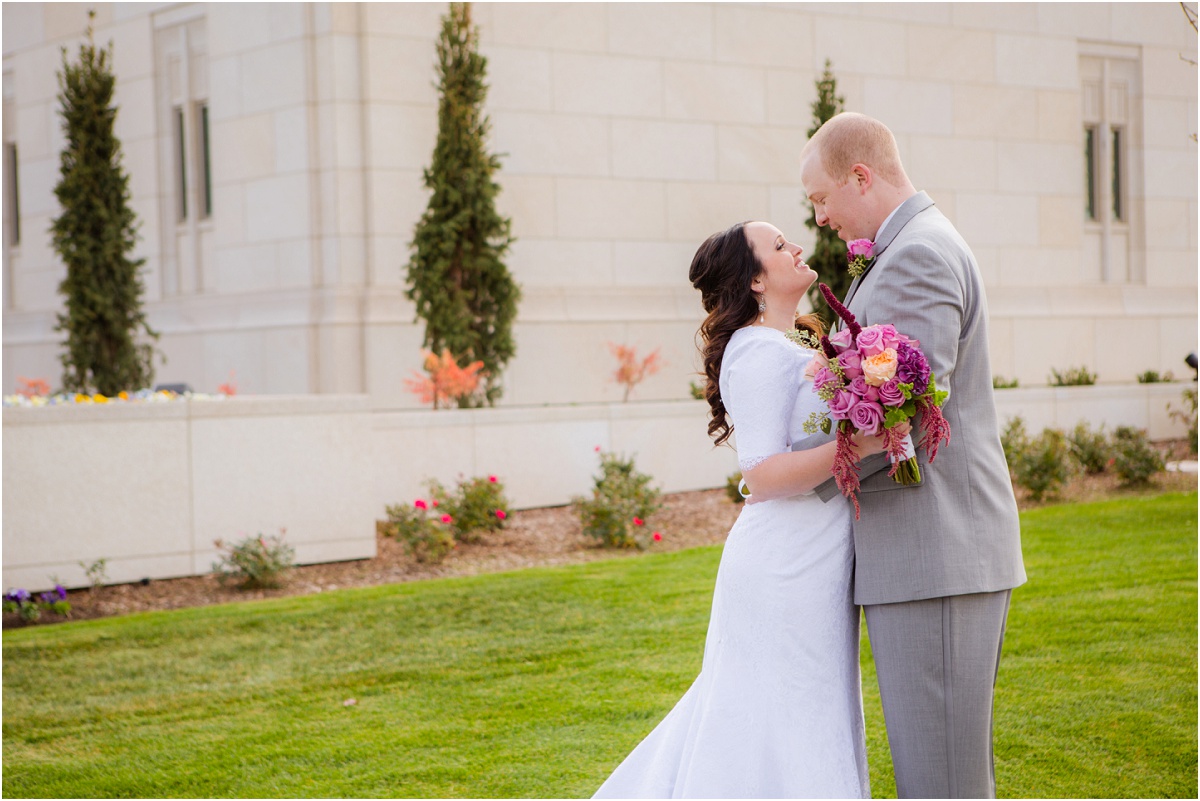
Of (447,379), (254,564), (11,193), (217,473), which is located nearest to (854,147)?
(254,564)

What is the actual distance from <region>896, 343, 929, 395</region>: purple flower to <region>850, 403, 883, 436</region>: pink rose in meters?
0.10

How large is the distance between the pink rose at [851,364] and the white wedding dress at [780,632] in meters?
0.39

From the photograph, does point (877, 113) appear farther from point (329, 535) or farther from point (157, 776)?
point (157, 776)

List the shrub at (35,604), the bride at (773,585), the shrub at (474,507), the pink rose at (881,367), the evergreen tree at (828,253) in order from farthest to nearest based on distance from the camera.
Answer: the evergreen tree at (828,253), the shrub at (474,507), the shrub at (35,604), the bride at (773,585), the pink rose at (881,367)

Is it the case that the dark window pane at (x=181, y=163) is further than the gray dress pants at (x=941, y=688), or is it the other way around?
the dark window pane at (x=181, y=163)

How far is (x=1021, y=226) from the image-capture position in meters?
19.4

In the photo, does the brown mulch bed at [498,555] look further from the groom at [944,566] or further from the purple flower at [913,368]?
the purple flower at [913,368]

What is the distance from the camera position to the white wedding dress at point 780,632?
347 centimetres

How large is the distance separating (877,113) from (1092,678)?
13.3 m

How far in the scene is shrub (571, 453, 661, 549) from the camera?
11.0 m

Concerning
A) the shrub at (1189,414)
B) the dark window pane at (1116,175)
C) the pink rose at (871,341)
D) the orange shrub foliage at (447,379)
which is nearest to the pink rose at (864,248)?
the pink rose at (871,341)

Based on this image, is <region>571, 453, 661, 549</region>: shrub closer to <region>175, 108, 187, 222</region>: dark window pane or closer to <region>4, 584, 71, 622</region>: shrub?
<region>4, 584, 71, 622</region>: shrub

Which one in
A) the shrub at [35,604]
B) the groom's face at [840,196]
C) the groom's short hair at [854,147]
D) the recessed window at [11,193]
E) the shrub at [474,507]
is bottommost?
the shrub at [35,604]

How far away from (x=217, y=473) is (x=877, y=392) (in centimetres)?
828
